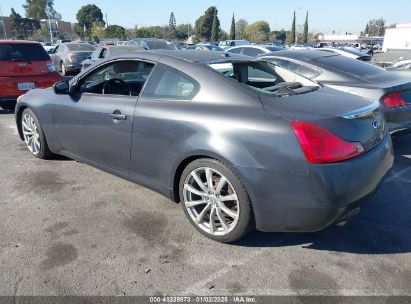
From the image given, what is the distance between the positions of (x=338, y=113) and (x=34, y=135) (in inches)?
154

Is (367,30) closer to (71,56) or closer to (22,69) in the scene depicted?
(71,56)

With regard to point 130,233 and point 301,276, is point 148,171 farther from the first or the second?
point 301,276

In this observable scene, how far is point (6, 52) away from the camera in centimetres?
759

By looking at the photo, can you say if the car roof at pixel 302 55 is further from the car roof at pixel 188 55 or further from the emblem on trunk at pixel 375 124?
the emblem on trunk at pixel 375 124

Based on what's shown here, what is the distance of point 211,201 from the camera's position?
117 inches

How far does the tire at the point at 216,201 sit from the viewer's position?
2.72 metres

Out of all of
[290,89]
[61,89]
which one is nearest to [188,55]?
[290,89]

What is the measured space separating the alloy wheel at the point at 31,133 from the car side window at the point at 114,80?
1183mm

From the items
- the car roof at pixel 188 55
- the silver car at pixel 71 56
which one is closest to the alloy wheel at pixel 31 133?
the car roof at pixel 188 55

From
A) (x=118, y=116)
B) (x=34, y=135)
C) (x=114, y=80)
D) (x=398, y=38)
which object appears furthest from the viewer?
(x=398, y=38)

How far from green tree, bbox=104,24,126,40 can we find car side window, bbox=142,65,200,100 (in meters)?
75.8

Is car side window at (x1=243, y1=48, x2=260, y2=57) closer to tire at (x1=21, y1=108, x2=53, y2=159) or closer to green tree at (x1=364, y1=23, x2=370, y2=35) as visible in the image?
tire at (x1=21, y1=108, x2=53, y2=159)

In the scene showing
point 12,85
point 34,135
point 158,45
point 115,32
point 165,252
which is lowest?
point 165,252

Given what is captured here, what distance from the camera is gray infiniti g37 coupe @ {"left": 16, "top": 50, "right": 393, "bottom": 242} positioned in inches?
97.7
